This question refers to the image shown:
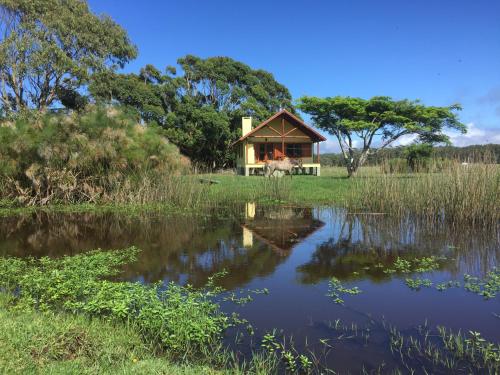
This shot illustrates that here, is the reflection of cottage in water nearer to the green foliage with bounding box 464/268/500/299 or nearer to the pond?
the pond

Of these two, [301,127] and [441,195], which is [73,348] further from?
[301,127]

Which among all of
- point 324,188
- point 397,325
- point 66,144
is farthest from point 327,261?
point 324,188

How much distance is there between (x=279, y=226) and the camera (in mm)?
9703

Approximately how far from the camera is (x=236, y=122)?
31516mm

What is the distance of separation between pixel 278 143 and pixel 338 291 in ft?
79.1

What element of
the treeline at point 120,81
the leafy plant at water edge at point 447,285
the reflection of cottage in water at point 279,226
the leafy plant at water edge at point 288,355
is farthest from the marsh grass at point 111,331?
the treeline at point 120,81

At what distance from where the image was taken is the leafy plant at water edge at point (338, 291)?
4.96 m

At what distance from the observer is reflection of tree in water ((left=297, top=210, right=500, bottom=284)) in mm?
6199

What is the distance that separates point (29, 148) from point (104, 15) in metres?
17.4

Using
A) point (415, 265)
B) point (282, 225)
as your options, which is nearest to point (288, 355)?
point (415, 265)

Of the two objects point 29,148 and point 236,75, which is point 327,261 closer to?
point 29,148

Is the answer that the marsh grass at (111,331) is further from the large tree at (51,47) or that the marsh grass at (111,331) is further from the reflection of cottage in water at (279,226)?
the large tree at (51,47)

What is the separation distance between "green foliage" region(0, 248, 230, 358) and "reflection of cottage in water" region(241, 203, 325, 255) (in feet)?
9.80

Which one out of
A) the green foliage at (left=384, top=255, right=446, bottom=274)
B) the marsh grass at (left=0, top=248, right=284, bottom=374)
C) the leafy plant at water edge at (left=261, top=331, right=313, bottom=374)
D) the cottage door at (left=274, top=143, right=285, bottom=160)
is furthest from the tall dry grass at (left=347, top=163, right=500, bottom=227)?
the cottage door at (left=274, top=143, right=285, bottom=160)
